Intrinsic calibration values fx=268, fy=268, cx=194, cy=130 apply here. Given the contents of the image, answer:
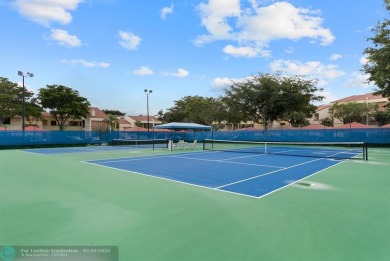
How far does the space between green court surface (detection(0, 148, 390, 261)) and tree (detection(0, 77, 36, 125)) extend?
4044cm

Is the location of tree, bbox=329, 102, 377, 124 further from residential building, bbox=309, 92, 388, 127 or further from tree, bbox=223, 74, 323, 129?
tree, bbox=223, 74, 323, 129

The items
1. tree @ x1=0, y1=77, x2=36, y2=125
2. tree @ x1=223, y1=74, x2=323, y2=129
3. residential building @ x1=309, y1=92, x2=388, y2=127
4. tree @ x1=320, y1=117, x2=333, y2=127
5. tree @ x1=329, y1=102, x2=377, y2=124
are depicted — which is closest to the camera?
tree @ x1=223, y1=74, x2=323, y2=129

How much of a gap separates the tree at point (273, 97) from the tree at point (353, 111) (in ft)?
66.5

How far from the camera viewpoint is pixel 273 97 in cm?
3192

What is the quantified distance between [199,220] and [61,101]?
45.0 m

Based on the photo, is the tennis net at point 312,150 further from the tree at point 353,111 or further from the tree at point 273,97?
the tree at point 353,111

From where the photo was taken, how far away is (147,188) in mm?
7066

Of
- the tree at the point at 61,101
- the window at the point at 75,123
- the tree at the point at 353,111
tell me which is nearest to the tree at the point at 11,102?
the tree at the point at 61,101

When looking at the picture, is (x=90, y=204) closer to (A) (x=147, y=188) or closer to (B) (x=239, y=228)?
(A) (x=147, y=188)

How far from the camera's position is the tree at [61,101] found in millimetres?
42906

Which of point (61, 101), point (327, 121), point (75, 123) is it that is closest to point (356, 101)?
point (327, 121)

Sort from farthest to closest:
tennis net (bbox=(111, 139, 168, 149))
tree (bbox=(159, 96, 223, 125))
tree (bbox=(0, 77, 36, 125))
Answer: tree (bbox=(159, 96, 223, 125)), tree (bbox=(0, 77, 36, 125)), tennis net (bbox=(111, 139, 168, 149))

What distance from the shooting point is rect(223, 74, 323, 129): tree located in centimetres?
3259

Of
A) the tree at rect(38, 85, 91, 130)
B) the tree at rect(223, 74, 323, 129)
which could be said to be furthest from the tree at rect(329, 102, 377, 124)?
the tree at rect(38, 85, 91, 130)
